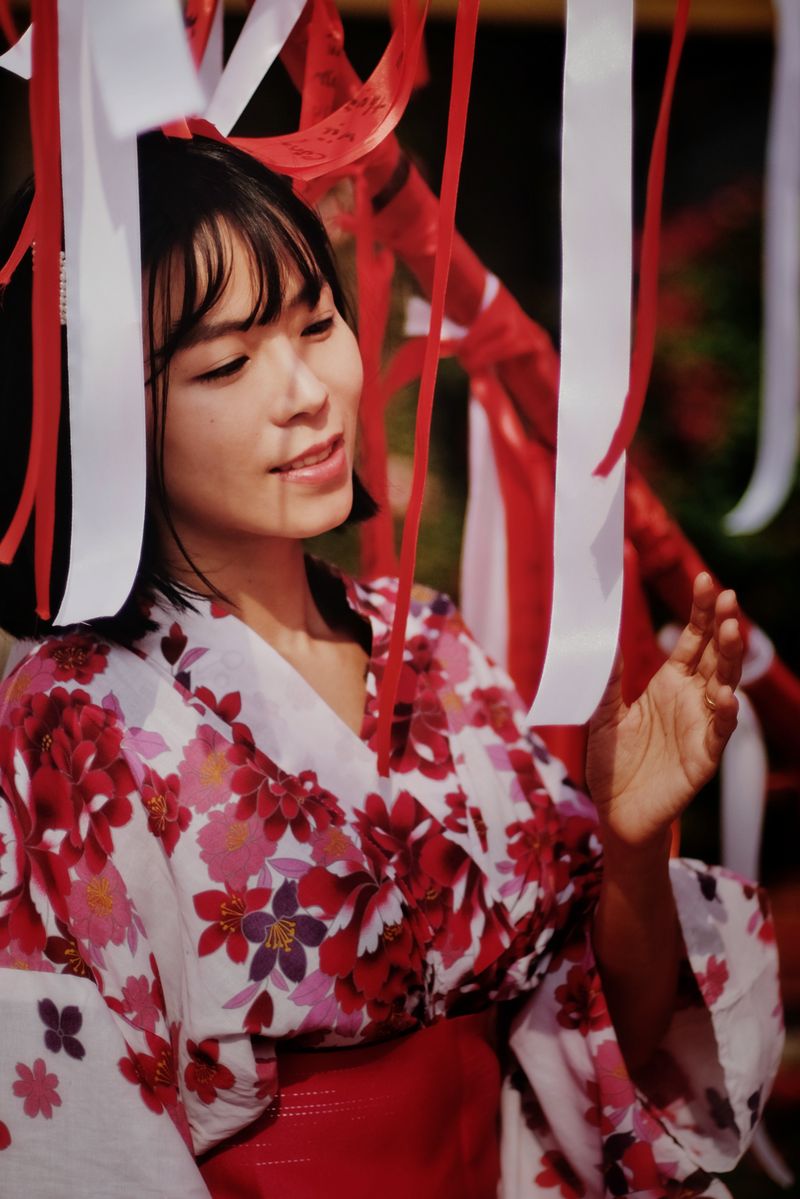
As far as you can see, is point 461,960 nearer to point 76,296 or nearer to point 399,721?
point 399,721

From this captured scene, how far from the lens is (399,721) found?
125cm

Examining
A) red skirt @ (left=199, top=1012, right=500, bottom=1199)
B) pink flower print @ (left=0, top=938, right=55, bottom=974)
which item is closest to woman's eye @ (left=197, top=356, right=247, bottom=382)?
pink flower print @ (left=0, top=938, right=55, bottom=974)

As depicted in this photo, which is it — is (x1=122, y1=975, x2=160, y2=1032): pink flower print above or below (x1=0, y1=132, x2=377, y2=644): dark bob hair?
below

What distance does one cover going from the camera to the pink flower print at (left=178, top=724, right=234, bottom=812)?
1.06m

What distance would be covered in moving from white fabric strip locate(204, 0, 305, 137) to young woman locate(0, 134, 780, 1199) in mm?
30

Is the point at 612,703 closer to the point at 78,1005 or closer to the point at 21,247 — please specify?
the point at 78,1005

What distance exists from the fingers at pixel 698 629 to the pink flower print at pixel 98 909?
1.64 feet

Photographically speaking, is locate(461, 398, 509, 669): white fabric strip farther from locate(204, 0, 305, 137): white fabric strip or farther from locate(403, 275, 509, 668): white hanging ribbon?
locate(204, 0, 305, 137): white fabric strip

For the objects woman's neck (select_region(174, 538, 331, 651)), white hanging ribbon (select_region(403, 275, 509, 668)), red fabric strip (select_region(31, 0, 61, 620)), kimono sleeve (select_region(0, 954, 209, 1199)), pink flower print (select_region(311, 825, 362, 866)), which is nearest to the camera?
red fabric strip (select_region(31, 0, 61, 620))

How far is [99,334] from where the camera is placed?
3.01 feet

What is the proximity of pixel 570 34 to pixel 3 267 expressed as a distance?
484 mm

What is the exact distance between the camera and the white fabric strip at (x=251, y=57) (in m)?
1.07

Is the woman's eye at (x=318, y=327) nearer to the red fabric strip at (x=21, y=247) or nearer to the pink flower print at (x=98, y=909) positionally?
the red fabric strip at (x=21, y=247)

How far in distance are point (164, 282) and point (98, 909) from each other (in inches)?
19.2
